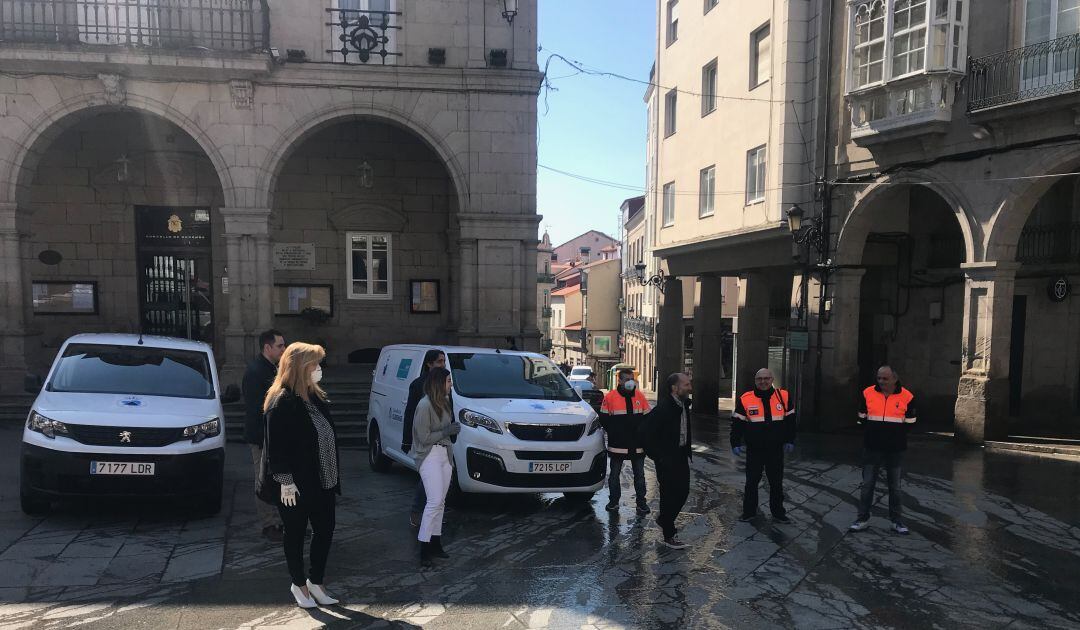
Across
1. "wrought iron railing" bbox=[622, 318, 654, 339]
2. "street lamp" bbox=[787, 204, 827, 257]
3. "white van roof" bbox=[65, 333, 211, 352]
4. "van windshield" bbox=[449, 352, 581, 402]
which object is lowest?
"wrought iron railing" bbox=[622, 318, 654, 339]

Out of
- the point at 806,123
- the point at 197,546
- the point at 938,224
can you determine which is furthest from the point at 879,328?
the point at 197,546

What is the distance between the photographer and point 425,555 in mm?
5930

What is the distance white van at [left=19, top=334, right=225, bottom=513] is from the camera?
630 cm

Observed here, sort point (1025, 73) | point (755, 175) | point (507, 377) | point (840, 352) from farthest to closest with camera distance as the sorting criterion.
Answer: point (755, 175), point (840, 352), point (1025, 73), point (507, 377)

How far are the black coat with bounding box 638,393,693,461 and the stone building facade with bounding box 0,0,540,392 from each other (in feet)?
23.9

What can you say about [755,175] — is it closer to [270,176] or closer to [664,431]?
[270,176]

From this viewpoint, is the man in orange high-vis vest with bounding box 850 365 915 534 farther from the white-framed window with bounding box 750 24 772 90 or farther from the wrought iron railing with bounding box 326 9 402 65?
the white-framed window with bounding box 750 24 772 90

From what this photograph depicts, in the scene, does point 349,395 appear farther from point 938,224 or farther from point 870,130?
point 938,224

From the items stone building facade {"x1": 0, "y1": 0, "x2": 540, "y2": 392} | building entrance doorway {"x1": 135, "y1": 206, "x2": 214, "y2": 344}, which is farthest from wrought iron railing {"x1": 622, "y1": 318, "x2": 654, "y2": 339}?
building entrance doorway {"x1": 135, "y1": 206, "x2": 214, "y2": 344}

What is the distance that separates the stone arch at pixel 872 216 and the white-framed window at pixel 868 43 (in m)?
2.11

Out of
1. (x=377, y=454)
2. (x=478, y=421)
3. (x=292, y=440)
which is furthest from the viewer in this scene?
(x=377, y=454)

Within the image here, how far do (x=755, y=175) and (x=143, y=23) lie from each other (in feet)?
45.7

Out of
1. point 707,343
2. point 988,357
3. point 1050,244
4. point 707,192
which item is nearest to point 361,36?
point 707,192

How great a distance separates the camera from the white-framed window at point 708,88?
20.4m
